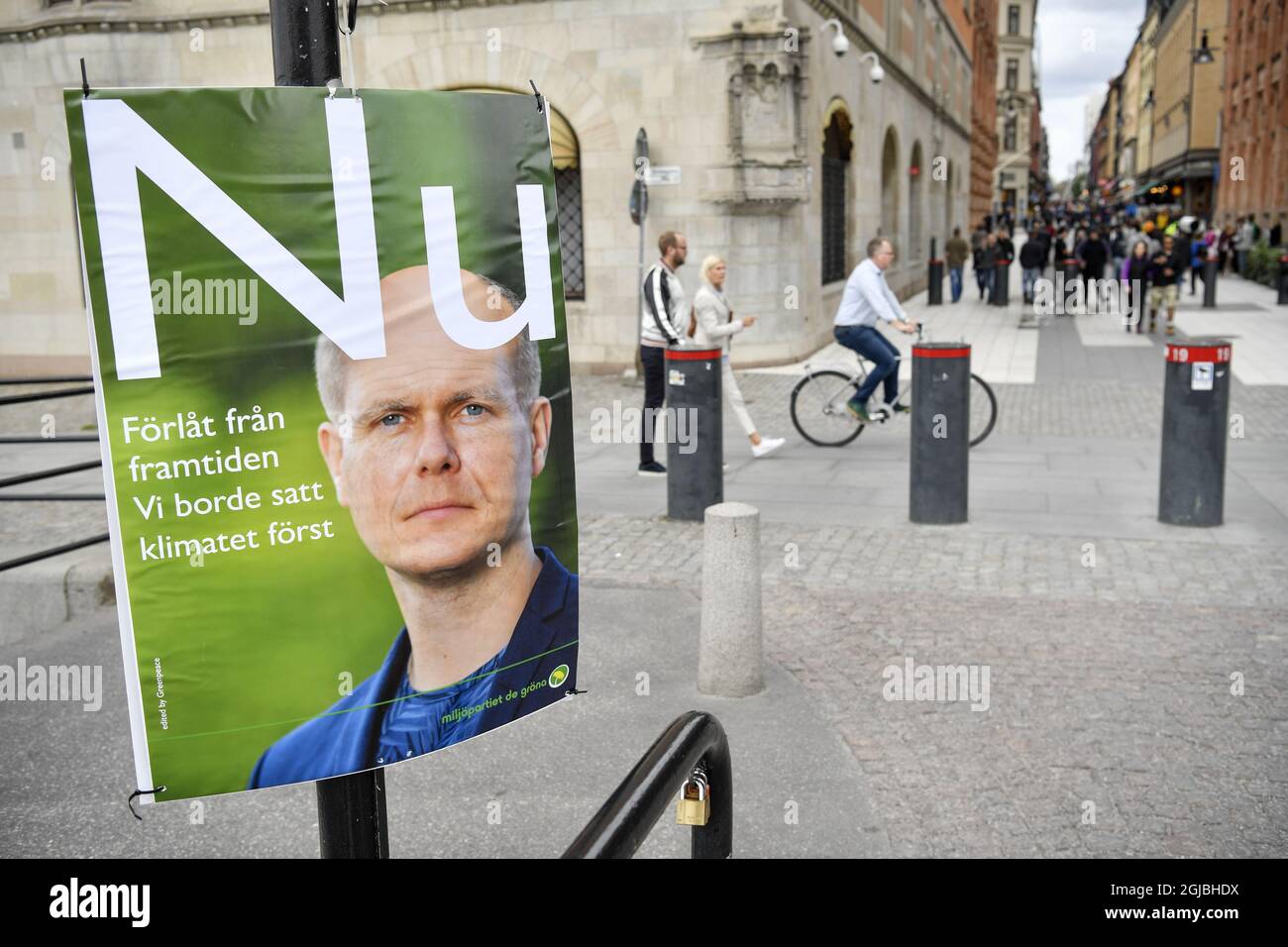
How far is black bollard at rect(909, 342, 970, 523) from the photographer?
8633 mm

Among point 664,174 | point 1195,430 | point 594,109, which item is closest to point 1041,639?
point 1195,430

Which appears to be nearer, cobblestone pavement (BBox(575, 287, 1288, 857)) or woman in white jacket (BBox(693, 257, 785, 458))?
cobblestone pavement (BBox(575, 287, 1288, 857))

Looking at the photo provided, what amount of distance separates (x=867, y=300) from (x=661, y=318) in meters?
2.13

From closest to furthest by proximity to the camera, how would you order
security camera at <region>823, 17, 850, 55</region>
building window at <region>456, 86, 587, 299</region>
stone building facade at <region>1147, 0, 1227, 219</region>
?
building window at <region>456, 86, 587, 299</region> < security camera at <region>823, 17, 850, 55</region> < stone building facade at <region>1147, 0, 1227, 219</region>

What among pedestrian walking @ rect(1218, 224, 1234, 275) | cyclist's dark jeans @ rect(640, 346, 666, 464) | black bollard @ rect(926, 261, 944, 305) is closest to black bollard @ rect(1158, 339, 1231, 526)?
cyclist's dark jeans @ rect(640, 346, 666, 464)

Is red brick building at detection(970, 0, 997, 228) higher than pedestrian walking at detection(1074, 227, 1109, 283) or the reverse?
higher

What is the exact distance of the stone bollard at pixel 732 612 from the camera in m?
5.64

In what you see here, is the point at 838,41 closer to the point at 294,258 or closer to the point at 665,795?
the point at 294,258

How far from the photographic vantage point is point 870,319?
11.2 metres

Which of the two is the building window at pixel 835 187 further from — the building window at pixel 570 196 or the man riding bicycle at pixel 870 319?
the man riding bicycle at pixel 870 319

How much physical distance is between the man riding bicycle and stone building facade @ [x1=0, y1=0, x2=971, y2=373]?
6340 millimetres

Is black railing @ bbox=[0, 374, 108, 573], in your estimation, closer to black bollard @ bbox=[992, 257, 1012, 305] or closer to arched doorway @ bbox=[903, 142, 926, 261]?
black bollard @ bbox=[992, 257, 1012, 305]

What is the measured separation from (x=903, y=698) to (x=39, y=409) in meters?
14.7
